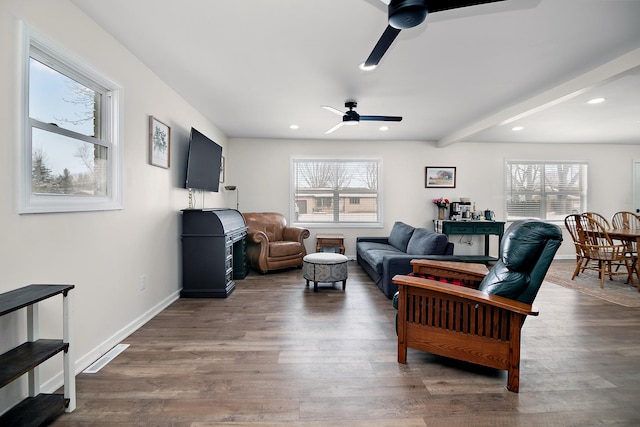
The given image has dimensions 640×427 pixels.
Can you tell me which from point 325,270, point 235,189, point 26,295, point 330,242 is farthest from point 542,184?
point 26,295

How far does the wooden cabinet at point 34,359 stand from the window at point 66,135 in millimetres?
499

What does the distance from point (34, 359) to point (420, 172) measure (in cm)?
600

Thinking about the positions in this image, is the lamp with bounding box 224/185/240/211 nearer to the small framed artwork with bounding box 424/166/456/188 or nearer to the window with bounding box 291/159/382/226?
the window with bounding box 291/159/382/226

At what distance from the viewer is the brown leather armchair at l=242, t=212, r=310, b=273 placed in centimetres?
485

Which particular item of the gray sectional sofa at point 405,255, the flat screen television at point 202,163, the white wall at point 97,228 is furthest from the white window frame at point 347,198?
the white wall at point 97,228

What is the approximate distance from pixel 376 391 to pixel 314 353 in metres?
0.61

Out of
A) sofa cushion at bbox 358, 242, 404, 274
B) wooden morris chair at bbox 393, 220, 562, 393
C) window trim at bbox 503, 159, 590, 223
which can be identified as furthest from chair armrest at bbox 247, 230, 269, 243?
window trim at bbox 503, 159, 590, 223

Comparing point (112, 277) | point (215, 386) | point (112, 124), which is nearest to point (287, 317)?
point (215, 386)

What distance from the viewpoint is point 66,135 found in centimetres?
200

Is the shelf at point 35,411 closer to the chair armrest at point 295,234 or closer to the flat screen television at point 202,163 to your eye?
the flat screen television at point 202,163

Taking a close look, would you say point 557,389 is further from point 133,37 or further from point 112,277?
point 133,37

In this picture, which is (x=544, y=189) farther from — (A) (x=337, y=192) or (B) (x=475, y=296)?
(B) (x=475, y=296)

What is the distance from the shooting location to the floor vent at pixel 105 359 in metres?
2.08

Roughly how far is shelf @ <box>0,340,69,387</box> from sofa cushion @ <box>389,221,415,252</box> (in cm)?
415
